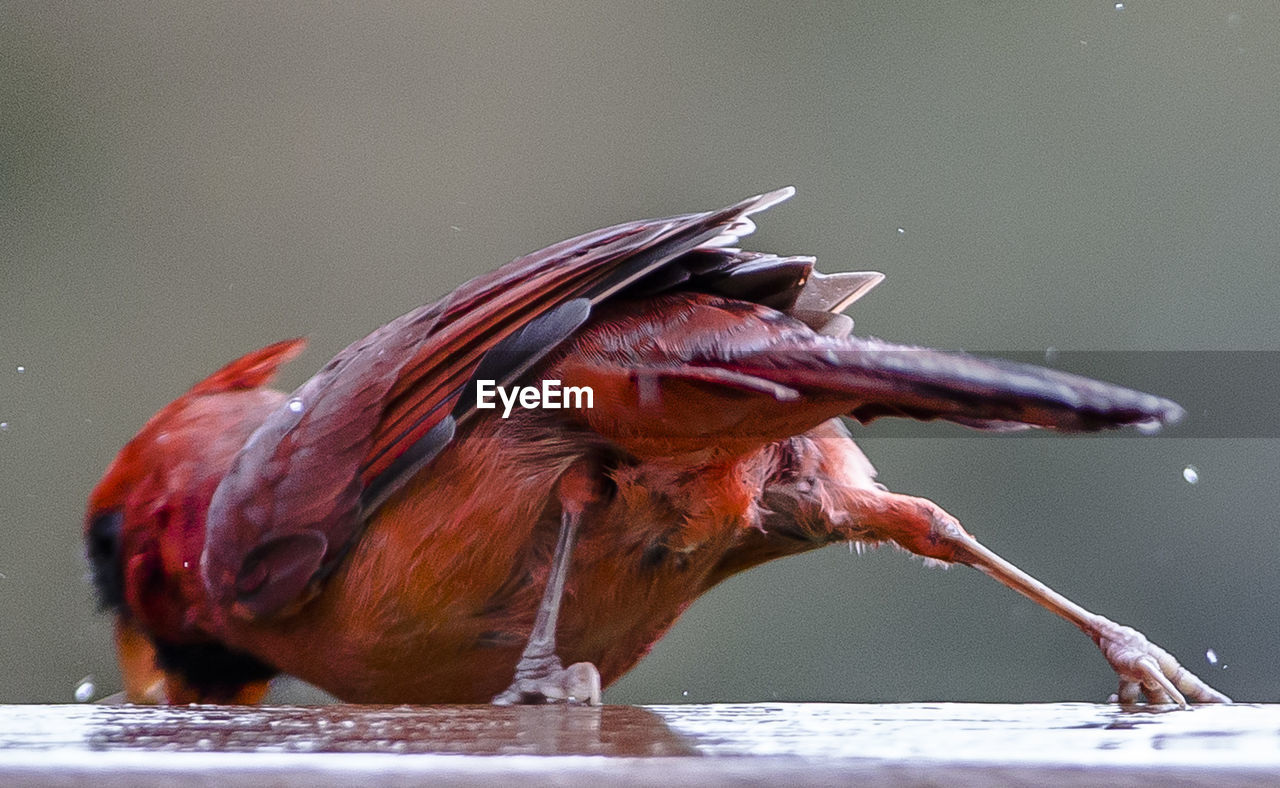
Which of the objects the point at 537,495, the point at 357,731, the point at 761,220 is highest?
the point at 761,220

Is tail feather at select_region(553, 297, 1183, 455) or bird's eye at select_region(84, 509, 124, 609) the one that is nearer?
tail feather at select_region(553, 297, 1183, 455)

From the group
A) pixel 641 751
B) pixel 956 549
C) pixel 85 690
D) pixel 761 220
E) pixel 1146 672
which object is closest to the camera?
pixel 641 751

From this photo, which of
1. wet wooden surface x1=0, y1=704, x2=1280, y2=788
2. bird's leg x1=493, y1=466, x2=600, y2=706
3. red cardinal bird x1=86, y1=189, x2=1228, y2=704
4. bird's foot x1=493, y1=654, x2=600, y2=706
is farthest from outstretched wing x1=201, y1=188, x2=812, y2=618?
wet wooden surface x1=0, y1=704, x2=1280, y2=788

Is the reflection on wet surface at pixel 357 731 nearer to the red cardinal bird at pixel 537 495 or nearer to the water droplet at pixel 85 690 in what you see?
the red cardinal bird at pixel 537 495

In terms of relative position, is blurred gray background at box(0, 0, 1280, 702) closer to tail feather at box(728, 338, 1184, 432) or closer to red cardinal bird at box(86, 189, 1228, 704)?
red cardinal bird at box(86, 189, 1228, 704)

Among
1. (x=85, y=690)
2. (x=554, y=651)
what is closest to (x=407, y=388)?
(x=554, y=651)

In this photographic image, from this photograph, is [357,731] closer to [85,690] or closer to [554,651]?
[554,651]

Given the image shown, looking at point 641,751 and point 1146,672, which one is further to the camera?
point 1146,672
